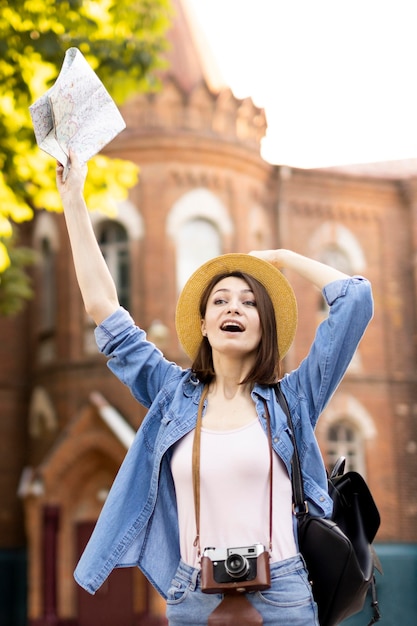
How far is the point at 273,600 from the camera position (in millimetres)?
2996

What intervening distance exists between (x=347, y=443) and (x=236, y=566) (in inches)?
671

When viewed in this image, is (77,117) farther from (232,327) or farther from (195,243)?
(195,243)

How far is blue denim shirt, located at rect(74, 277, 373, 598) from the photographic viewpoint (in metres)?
3.19

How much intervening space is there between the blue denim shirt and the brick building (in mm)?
13278

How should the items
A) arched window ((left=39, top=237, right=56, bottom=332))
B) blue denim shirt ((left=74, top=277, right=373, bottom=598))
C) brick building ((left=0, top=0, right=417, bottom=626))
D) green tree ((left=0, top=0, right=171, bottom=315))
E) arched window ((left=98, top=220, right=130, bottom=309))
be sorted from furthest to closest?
arched window ((left=39, top=237, right=56, bottom=332))
arched window ((left=98, top=220, right=130, bottom=309))
brick building ((left=0, top=0, right=417, bottom=626))
green tree ((left=0, top=0, right=171, bottom=315))
blue denim shirt ((left=74, top=277, right=373, bottom=598))

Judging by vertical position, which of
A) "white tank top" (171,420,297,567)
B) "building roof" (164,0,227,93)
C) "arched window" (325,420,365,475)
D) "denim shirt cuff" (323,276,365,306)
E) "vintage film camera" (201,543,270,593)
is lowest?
"arched window" (325,420,365,475)

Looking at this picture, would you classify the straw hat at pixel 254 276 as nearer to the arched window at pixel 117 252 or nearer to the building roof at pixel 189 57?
the arched window at pixel 117 252

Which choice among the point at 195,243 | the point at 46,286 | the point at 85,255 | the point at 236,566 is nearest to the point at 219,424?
the point at 236,566

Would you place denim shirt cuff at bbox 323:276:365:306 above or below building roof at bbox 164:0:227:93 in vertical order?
below

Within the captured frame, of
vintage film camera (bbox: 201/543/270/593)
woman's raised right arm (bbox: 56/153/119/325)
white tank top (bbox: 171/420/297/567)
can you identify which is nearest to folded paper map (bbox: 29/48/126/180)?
woman's raised right arm (bbox: 56/153/119/325)

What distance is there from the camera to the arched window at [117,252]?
1817 centimetres

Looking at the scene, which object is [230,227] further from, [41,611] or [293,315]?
[293,315]

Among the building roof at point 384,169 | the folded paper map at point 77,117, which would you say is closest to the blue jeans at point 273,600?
the folded paper map at point 77,117

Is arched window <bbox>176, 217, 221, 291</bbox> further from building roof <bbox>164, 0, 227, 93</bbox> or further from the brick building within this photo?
building roof <bbox>164, 0, 227, 93</bbox>
